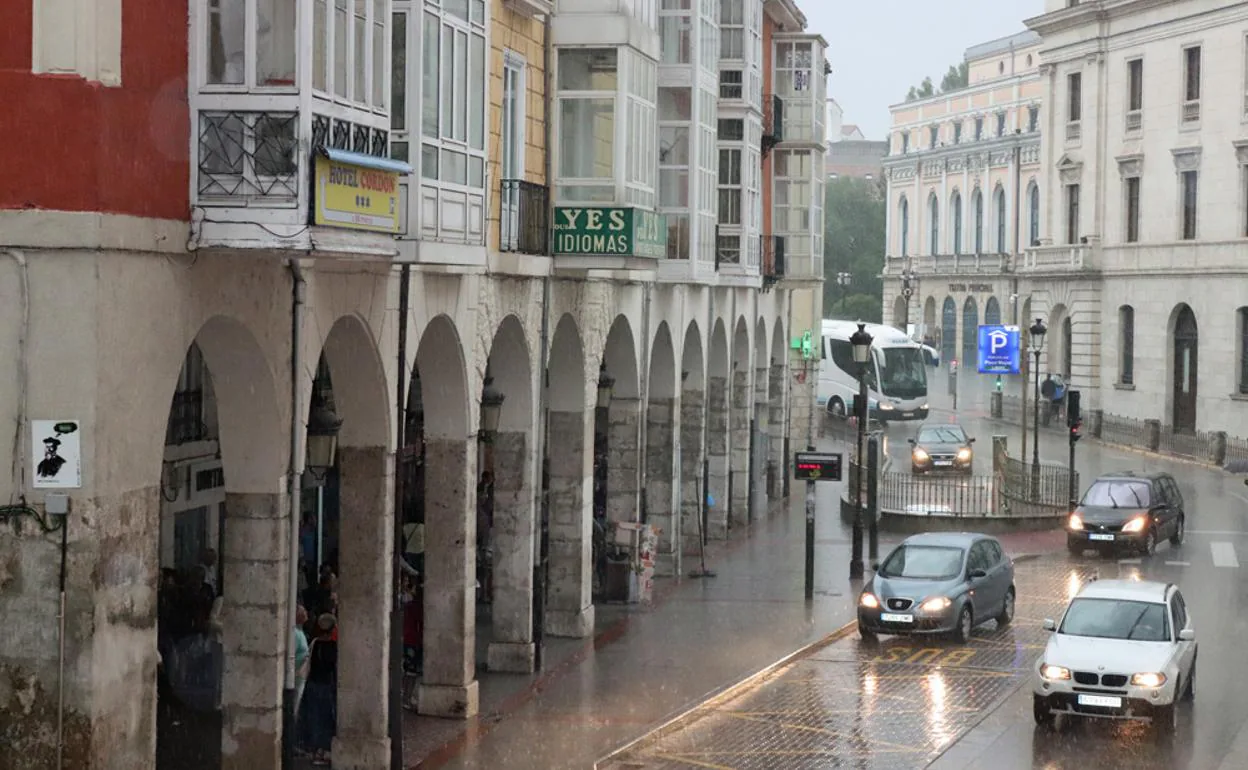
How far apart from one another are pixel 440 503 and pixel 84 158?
8966 millimetres

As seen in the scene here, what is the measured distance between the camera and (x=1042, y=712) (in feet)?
70.2

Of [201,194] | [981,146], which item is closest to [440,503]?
[201,194]

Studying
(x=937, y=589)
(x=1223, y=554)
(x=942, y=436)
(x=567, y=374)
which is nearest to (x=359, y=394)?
(x=567, y=374)

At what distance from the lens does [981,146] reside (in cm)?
10394

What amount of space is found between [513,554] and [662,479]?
9.44 metres

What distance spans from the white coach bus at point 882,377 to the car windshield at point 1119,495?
2911 centimetres

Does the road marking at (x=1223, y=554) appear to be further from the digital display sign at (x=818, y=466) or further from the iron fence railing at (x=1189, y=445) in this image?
the iron fence railing at (x=1189, y=445)

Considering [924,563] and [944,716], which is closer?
[944,716]

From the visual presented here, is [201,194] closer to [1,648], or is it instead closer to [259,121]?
[259,121]

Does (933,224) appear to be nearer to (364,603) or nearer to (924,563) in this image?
(924,563)

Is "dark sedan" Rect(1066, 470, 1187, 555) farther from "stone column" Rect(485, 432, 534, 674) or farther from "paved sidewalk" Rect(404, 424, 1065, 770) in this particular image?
"stone column" Rect(485, 432, 534, 674)

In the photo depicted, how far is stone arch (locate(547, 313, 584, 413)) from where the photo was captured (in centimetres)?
2609

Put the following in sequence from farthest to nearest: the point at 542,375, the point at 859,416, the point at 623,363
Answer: the point at 859,416 → the point at 623,363 → the point at 542,375

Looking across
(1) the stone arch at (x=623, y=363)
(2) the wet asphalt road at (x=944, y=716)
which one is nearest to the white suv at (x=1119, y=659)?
(2) the wet asphalt road at (x=944, y=716)
